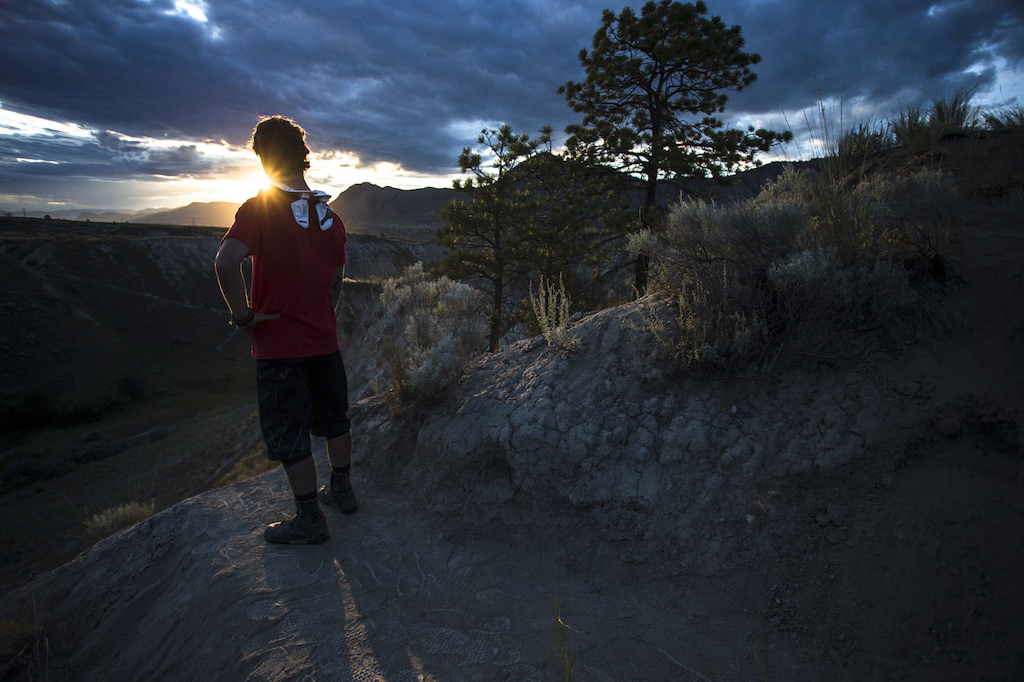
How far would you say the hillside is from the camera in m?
2.11

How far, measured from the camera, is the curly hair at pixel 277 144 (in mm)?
2949

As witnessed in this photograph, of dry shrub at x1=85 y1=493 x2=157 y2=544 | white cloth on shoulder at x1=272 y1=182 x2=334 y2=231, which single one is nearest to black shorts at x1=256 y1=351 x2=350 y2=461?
white cloth on shoulder at x1=272 y1=182 x2=334 y2=231

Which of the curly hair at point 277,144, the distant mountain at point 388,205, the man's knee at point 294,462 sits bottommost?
the man's knee at point 294,462

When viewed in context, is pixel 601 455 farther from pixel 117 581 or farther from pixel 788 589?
pixel 117 581

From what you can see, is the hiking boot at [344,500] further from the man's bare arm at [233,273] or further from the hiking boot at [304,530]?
the man's bare arm at [233,273]

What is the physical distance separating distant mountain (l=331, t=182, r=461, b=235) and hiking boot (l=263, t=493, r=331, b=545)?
12203cm

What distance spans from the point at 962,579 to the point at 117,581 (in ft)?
16.8

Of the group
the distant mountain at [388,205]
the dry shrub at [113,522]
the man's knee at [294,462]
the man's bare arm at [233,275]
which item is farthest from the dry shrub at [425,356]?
the distant mountain at [388,205]

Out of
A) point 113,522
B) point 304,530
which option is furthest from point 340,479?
point 113,522

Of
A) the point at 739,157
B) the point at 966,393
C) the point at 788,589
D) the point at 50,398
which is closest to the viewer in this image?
the point at 788,589

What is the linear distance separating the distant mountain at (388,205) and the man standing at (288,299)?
121596 mm

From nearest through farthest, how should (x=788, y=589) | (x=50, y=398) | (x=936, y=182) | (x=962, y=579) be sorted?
(x=962, y=579)
(x=788, y=589)
(x=936, y=182)
(x=50, y=398)

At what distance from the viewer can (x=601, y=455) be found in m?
3.07

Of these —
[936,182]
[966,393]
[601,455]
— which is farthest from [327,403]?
[936,182]
